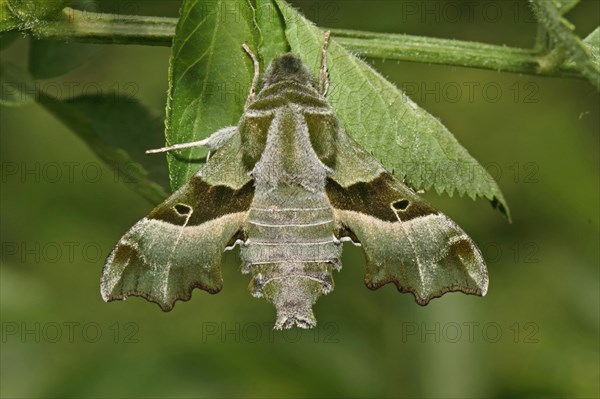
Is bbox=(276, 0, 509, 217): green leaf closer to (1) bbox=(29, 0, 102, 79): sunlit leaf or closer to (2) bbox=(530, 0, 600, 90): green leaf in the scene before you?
(2) bbox=(530, 0, 600, 90): green leaf

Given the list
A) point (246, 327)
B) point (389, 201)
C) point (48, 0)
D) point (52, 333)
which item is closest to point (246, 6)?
point (48, 0)

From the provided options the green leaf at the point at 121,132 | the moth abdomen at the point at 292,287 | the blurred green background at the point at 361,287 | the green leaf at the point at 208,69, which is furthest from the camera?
the blurred green background at the point at 361,287

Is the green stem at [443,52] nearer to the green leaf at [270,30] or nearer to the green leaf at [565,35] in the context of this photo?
the green leaf at [270,30]

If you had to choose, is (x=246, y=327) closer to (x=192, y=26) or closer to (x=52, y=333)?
(x=52, y=333)

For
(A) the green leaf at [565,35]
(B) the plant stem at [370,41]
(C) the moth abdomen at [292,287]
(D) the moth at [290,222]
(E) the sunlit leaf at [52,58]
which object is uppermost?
(E) the sunlit leaf at [52,58]

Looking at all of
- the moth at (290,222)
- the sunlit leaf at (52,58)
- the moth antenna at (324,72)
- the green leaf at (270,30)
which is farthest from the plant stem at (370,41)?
the sunlit leaf at (52,58)

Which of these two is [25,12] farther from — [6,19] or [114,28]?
[114,28]

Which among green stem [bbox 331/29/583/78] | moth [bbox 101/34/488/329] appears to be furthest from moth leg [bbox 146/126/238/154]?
green stem [bbox 331/29/583/78]
